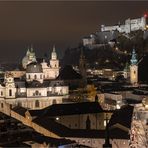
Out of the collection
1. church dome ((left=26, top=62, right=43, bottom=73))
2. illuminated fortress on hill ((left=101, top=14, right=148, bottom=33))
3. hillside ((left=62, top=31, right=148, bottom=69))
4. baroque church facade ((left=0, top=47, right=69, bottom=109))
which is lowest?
baroque church facade ((left=0, top=47, right=69, bottom=109))

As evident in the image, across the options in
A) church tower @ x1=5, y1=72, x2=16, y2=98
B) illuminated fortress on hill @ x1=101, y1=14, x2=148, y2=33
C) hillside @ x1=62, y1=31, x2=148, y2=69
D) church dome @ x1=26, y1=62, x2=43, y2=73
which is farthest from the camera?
illuminated fortress on hill @ x1=101, y1=14, x2=148, y2=33

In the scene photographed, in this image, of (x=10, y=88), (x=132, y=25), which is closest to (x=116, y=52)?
(x=132, y=25)

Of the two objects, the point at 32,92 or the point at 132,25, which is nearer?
the point at 32,92

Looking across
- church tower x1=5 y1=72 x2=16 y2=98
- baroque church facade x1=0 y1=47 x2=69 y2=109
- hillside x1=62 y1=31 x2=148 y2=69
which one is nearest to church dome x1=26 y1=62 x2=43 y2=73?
baroque church facade x1=0 y1=47 x2=69 y2=109

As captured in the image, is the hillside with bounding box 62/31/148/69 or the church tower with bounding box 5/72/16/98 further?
the hillside with bounding box 62/31/148/69

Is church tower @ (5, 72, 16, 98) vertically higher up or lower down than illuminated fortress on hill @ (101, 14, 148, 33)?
lower down

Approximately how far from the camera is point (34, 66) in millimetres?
42562

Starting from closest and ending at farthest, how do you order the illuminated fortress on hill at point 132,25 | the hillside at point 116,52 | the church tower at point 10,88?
the church tower at point 10,88 → the hillside at point 116,52 → the illuminated fortress on hill at point 132,25

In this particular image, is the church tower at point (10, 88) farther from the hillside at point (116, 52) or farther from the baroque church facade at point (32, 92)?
the hillside at point (116, 52)

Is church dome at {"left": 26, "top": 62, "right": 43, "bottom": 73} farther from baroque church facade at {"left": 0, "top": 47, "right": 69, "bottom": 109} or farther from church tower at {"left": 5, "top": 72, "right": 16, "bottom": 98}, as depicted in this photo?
church tower at {"left": 5, "top": 72, "right": 16, "bottom": 98}

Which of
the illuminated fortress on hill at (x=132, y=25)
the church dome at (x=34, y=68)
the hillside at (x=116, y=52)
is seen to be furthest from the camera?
the illuminated fortress on hill at (x=132, y=25)

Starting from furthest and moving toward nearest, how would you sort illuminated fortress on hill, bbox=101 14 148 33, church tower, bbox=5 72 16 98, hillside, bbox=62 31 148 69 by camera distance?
illuminated fortress on hill, bbox=101 14 148 33
hillside, bbox=62 31 148 69
church tower, bbox=5 72 16 98

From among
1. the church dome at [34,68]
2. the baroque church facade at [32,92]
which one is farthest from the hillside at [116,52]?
the baroque church facade at [32,92]

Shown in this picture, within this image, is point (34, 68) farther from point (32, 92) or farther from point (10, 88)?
point (10, 88)
